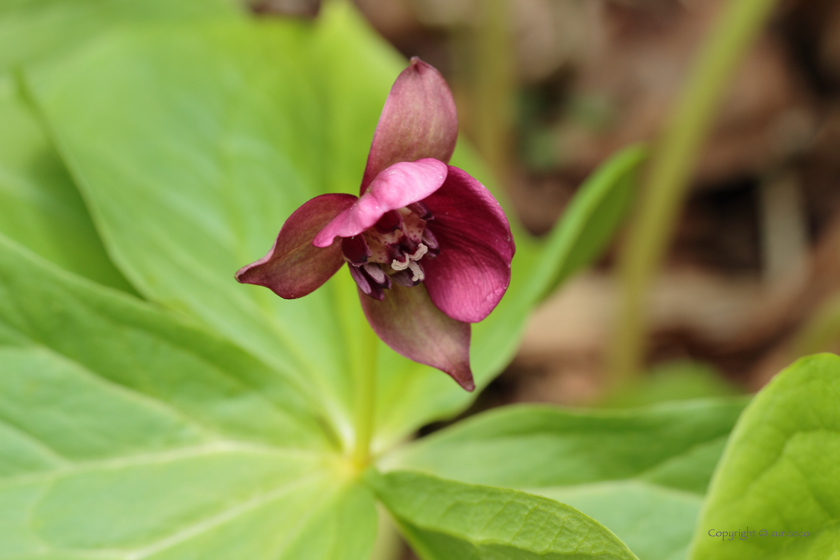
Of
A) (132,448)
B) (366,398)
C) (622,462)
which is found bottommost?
(622,462)

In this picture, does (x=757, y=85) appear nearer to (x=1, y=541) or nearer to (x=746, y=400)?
(x=746, y=400)

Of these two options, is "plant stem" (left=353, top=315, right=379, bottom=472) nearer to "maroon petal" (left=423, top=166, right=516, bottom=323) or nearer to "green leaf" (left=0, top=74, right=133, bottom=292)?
"maroon petal" (left=423, top=166, right=516, bottom=323)

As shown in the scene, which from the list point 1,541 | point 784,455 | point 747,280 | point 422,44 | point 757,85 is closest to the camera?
point 784,455

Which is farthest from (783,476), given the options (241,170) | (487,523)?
(241,170)

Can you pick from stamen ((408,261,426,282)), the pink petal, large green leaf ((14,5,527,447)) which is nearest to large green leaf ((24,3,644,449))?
large green leaf ((14,5,527,447))

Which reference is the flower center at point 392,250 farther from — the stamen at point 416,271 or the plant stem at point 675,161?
the plant stem at point 675,161

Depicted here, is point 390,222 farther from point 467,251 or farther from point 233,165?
point 233,165

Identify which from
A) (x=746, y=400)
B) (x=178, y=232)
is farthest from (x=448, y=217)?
(x=178, y=232)
